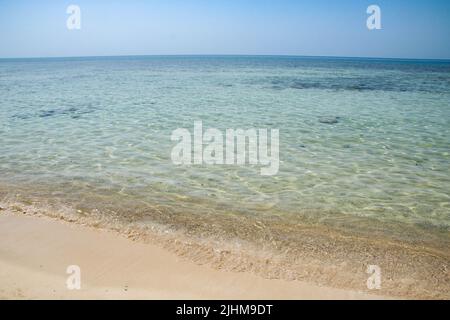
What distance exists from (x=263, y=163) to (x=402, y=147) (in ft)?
15.8

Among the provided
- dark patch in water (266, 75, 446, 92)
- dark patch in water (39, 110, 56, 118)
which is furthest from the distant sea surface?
dark patch in water (266, 75, 446, 92)

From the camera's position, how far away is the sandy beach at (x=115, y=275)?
407 centimetres

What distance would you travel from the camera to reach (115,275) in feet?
14.5

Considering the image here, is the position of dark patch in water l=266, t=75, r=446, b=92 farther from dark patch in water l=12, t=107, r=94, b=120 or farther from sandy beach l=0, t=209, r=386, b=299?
sandy beach l=0, t=209, r=386, b=299

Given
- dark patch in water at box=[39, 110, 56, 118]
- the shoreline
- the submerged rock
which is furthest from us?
dark patch in water at box=[39, 110, 56, 118]

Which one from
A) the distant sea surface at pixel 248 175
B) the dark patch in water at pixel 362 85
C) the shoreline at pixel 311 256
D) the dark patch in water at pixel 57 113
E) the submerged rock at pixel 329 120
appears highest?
the dark patch in water at pixel 362 85

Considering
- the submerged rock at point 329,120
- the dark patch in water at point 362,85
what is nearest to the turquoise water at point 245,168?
the submerged rock at point 329,120

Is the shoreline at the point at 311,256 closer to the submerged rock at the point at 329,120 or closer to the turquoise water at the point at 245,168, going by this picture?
the turquoise water at the point at 245,168

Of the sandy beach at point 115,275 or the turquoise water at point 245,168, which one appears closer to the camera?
the sandy beach at point 115,275

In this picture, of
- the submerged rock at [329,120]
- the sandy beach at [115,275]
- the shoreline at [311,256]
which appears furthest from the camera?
the submerged rock at [329,120]

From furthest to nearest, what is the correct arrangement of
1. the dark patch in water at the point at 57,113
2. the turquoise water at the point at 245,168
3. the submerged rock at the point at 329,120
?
the dark patch in water at the point at 57,113, the submerged rock at the point at 329,120, the turquoise water at the point at 245,168

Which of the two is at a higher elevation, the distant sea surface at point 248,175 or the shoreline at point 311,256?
the distant sea surface at point 248,175

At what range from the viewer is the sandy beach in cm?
407
